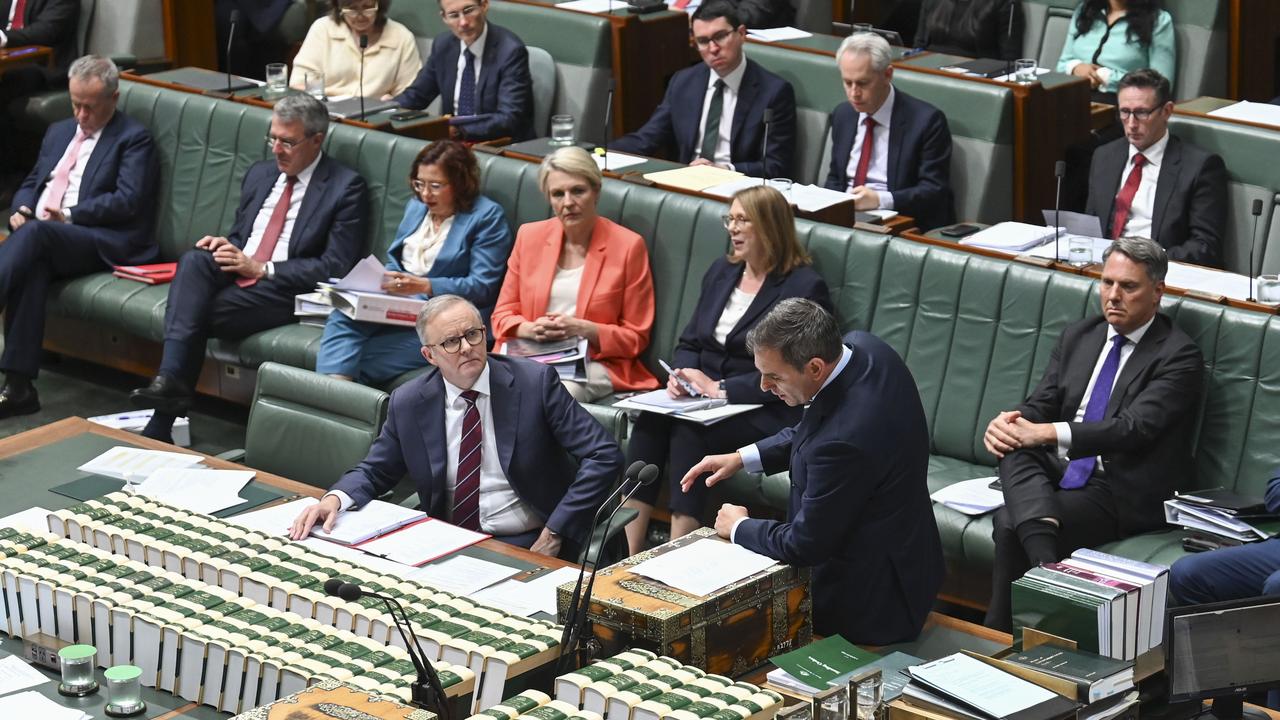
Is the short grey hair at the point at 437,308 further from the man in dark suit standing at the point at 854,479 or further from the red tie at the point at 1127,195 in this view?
the red tie at the point at 1127,195

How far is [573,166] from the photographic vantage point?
5.57 m

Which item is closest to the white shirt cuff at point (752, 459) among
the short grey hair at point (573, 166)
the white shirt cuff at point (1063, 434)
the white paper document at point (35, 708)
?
the white shirt cuff at point (1063, 434)

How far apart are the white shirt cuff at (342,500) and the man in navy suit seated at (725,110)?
264 cm

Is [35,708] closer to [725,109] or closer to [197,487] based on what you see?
[197,487]

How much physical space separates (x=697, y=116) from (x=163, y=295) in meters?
2.12

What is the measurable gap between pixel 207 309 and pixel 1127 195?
316 cm

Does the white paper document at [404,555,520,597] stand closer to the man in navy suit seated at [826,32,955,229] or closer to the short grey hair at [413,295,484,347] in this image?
the short grey hair at [413,295,484,347]

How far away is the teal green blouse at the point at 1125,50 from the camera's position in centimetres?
718

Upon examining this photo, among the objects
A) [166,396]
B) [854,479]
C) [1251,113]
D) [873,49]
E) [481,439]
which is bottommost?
[166,396]

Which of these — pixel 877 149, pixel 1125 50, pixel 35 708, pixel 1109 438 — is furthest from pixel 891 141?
pixel 35 708

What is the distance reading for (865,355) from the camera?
3.77m

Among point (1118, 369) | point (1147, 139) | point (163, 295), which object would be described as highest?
point (1147, 139)

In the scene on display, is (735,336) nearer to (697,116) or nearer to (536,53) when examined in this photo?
(697,116)

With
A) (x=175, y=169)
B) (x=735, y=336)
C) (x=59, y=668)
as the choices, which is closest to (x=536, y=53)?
(x=175, y=169)
